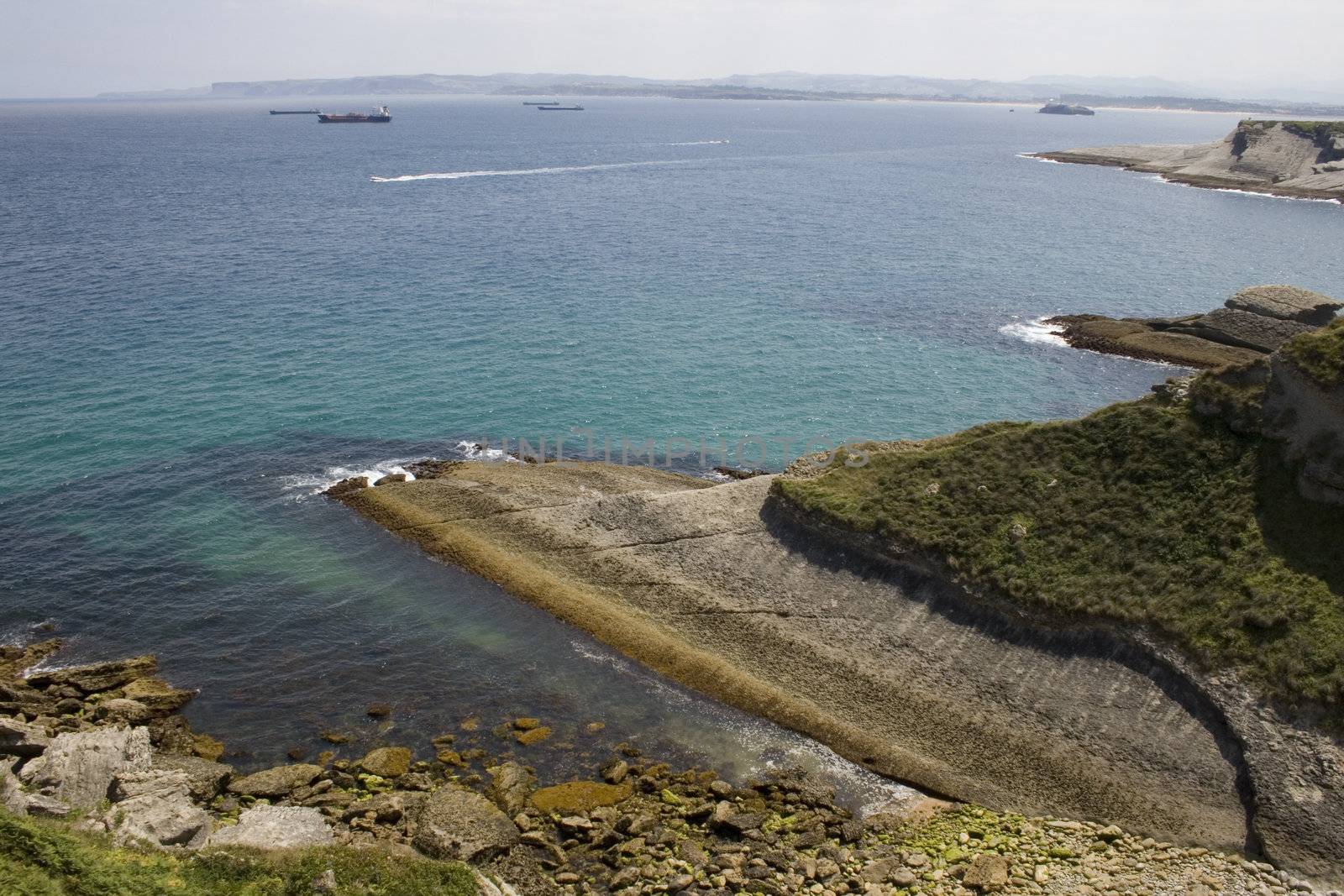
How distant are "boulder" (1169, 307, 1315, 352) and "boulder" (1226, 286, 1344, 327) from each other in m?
0.44

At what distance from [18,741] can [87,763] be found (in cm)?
261

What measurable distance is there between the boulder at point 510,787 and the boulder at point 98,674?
15.6 metres

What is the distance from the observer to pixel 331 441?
59.8m

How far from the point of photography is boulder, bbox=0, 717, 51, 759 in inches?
1191

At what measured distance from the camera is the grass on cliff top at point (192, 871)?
21.3 m

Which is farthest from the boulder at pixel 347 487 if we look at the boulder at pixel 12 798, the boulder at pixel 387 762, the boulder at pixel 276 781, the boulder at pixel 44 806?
the boulder at pixel 44 806

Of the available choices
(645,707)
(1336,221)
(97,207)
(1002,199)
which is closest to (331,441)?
(645,707)

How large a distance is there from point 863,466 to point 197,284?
249ft

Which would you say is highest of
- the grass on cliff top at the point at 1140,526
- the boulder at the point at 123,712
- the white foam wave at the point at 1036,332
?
the grass on cliff top at the point at 1140,526

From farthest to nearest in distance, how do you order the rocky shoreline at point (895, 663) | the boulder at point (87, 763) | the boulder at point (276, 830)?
1. the rocky shoreline at point (895, 663)
2. the boulder at point (87, 763)
3. the boulder at point (276, 830)

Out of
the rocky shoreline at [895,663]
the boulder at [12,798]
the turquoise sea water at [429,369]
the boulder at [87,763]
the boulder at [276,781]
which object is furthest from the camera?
the turquoise sea water at [429,369]

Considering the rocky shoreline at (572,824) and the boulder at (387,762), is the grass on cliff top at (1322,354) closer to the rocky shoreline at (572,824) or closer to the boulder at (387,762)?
the rocky shoreline at (572,824)

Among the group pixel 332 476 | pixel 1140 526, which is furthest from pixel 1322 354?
pixel 332 476

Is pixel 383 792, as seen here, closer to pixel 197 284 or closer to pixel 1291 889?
pixel 1291 889
